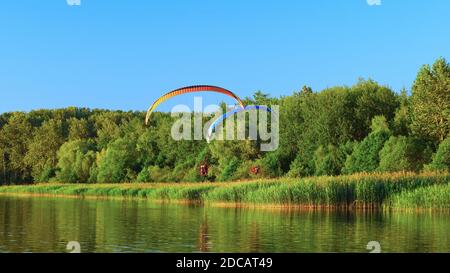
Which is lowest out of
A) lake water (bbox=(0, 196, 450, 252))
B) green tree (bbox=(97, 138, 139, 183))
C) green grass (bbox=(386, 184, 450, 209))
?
lake water (bbox=(0, 196, 450, 252))

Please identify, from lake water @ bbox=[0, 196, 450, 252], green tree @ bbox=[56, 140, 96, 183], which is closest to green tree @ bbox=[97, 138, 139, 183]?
green tree @ bbox=[56, 140, 96, 183]

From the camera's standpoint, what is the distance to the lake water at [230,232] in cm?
2028

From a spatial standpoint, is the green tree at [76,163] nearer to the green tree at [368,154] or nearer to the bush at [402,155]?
the green tree at [368,154]

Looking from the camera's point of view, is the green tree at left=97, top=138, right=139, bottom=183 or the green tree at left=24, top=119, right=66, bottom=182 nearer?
the green tree at left=97, top=138, right=139, bottom=183

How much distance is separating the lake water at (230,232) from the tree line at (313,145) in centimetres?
2054

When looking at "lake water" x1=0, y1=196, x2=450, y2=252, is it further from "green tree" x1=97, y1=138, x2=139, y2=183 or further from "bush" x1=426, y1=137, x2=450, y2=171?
"green tree" x1=97, y1=138, x2=139, y2=183

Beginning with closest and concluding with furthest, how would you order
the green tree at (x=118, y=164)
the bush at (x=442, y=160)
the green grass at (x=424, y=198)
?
the green grass at (x=424, y=198), the bush at (x=442, y=160), the green tree at (x=118, y=164)

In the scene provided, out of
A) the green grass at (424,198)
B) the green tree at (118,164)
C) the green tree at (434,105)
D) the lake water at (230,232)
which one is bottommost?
the lake water at (230,232)

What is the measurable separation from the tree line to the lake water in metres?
20.5

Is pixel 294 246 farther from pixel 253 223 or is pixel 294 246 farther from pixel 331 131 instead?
pixel 331 131

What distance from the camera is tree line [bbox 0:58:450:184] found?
5344 cm

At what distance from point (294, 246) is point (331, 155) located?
39.4 metres

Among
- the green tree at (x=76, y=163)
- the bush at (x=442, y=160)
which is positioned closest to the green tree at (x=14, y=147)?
the green tree at (x=76, y=163)
